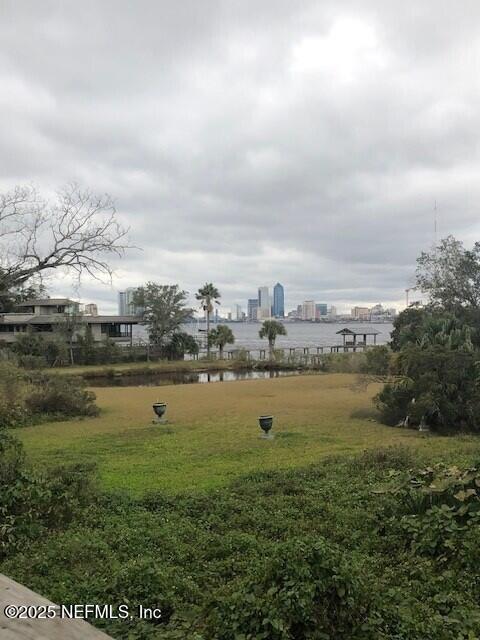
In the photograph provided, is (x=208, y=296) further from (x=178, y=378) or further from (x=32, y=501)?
(x=32, y=501)

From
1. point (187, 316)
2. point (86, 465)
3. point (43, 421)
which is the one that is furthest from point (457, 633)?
point (187, 316)

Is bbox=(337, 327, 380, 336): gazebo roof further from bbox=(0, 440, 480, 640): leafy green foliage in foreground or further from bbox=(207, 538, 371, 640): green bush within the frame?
bbox=(207, 538, 371, 640): green bush

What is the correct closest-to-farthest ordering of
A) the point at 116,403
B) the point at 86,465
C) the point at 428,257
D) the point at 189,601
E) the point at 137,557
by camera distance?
1. the point at 189,601
2. the point at 137,557
3. the point at 86,465
4. the point at 116,403
5. the point at 428,257

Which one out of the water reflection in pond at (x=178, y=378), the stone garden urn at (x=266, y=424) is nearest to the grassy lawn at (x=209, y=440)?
the stone garden urn at (x=266, y=424)

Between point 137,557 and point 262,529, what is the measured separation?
131cm

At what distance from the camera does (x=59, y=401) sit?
55.1 feet

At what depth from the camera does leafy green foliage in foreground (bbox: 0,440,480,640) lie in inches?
111

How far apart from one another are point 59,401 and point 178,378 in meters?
20.3

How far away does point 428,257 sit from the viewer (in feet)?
105

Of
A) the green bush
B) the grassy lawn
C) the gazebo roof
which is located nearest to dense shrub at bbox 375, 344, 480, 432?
the grassy lawn

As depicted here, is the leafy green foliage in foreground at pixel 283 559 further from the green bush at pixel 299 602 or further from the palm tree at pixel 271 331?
the palm tree at pixel 271 331

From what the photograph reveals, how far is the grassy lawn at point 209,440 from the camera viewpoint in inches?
329

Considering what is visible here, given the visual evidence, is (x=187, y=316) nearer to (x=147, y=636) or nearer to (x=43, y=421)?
(x=43, y=421)

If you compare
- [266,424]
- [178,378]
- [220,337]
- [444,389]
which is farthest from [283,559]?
[220,337]
